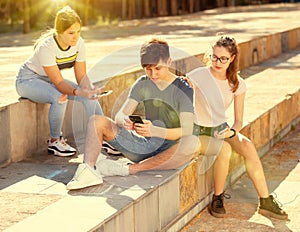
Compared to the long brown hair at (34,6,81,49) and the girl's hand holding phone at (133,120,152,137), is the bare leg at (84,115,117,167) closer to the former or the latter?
the girl's hand holding phone at (133,120,152,137)

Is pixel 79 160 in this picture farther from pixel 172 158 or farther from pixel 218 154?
pixel 218 154

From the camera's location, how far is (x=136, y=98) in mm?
5457

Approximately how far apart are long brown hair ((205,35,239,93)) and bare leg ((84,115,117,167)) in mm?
944

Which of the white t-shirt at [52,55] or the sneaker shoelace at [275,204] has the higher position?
the white t-shirt at [52,55]

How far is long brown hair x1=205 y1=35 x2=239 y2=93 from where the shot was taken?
222 inches

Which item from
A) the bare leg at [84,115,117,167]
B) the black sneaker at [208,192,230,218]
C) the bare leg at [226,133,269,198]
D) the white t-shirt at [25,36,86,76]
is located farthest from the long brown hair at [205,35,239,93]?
the white t-shirt at [25,36,86,76]

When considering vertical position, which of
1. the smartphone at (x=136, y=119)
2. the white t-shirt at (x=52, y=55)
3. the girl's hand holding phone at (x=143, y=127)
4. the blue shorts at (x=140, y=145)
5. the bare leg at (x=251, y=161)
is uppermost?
the white t-shirt at (x=52, y=55)

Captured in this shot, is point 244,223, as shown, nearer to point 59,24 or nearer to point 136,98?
point 136,98

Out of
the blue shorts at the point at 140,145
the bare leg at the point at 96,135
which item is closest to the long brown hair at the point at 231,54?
the blue shorts at the point at 140,145

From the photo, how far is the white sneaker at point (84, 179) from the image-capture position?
4.95 m

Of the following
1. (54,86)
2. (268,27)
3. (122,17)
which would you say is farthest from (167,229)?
(122,17)

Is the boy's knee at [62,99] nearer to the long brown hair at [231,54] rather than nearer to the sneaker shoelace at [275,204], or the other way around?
the long brown hair at [231,54]

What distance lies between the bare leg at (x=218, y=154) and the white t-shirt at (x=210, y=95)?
124 mm

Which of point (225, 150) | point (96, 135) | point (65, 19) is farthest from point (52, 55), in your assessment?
point (225, 150)
